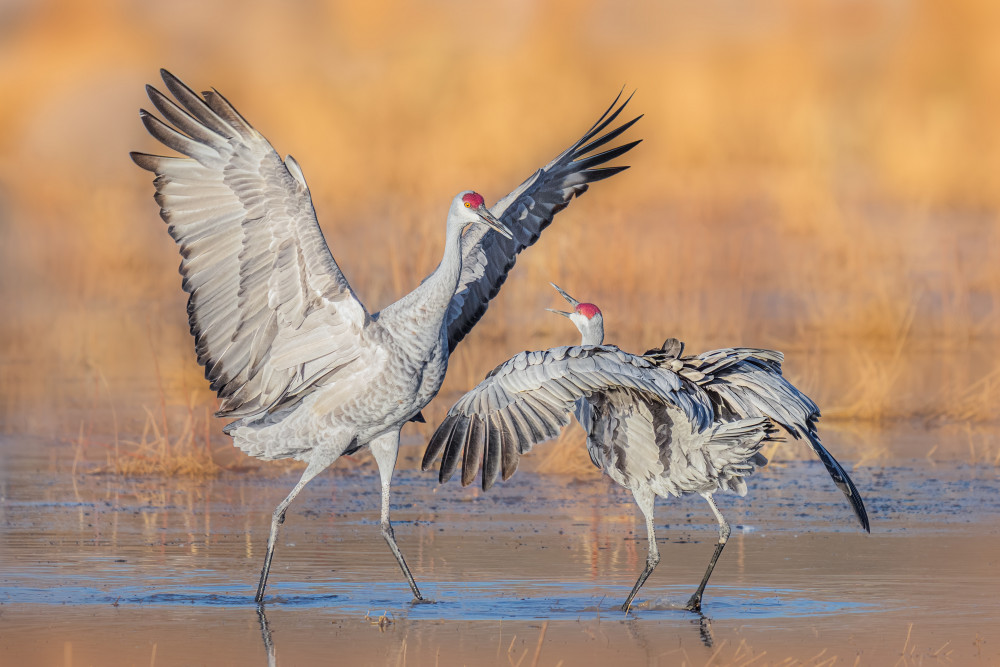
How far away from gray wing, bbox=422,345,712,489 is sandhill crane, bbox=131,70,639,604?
74 cm

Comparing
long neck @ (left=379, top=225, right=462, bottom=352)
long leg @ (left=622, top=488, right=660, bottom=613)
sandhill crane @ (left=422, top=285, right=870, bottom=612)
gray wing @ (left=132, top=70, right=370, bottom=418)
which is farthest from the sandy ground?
long neck @ (left=379, top=225, right=462, bottom=352)

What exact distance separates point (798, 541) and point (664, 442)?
5.02 ft

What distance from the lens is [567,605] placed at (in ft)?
28.0

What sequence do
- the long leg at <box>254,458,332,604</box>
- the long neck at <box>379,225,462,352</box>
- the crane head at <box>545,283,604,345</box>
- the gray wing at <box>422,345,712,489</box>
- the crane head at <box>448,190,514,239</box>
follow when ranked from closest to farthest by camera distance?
the gray wing at <box>422,345,712,489</box> → the long leg at <box>254,458,332,604</box> → the long neck at <box>379,225,462,352</box> → the crane head at <box>448,190,514,239</box> → the crane head at <box>545,283,604,345</box>

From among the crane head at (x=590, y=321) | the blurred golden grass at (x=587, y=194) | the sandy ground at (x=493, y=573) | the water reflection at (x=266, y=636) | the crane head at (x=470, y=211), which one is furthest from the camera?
the blurred golden grass at (x=587, y=194)

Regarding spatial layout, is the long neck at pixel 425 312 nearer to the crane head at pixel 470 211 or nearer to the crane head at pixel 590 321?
the crane head at pixel 470 211

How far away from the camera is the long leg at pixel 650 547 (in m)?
8.64

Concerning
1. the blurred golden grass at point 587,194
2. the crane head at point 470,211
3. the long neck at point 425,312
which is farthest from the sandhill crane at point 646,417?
the blurred golden grass at point 587,194

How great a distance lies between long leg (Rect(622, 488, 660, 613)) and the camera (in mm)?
8641

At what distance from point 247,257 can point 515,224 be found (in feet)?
7.91

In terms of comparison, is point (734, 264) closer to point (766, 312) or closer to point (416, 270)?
point (766, 312)

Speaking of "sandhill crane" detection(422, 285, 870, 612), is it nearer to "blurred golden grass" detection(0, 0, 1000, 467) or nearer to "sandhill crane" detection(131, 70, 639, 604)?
"sandhill crane" detection(131, 70, 639, 604)

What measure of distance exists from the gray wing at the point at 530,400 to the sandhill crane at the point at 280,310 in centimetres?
74

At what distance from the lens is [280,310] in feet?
30.3
